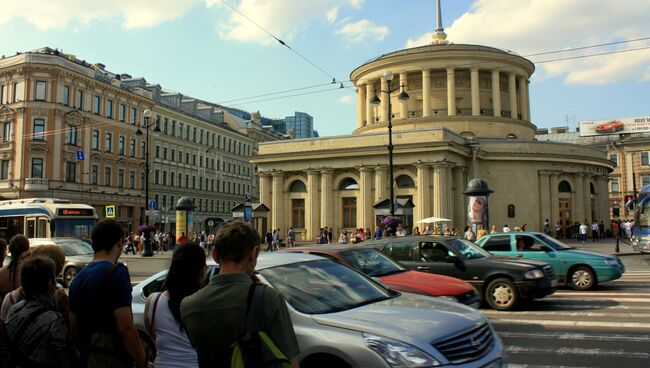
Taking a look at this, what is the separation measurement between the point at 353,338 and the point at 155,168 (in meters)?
66.2

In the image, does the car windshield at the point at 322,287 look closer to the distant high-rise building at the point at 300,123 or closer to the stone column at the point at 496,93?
the stone column at the point at 496,93

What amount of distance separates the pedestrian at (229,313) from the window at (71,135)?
186ft

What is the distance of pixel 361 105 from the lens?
59281 mm

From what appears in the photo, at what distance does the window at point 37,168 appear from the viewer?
51.8 m

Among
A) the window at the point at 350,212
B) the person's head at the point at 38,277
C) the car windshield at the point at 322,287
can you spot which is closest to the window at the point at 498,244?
the car windshield at the point at 322,287

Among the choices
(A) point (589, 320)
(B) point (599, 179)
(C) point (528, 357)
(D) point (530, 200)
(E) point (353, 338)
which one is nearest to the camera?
(E) point (353, 338)

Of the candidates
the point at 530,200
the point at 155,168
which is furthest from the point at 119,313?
the point at 155,168

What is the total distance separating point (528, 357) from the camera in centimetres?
761

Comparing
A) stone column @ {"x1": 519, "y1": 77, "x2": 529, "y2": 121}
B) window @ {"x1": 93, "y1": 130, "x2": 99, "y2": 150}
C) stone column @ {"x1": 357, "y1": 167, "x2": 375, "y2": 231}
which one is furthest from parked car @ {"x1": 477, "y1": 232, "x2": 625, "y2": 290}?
window @ {"x1": 93, "y1": 130, "x2": 99, "y2": 150}

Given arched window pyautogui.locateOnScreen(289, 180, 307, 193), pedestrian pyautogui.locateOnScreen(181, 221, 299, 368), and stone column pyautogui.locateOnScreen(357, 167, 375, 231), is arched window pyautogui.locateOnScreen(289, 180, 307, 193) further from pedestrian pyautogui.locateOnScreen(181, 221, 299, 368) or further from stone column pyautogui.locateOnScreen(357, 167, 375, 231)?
pedestrian pyautogui.locateOnScreen(181, 221, 299, 368)

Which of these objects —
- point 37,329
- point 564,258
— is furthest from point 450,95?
point 37,329

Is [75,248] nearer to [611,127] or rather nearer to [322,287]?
[322,287]

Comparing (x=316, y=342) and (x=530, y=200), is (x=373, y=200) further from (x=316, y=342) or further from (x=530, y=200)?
(x=316, y=342)

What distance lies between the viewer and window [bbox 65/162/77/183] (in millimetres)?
54112
